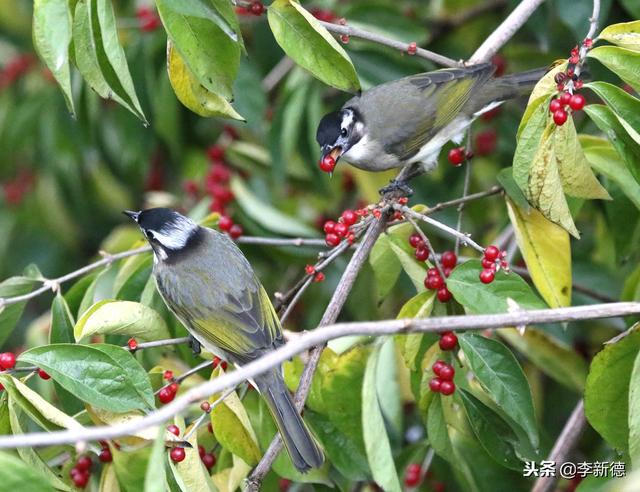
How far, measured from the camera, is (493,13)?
513cm

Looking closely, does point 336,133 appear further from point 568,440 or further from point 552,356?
point 568,440

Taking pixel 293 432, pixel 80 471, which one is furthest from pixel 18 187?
pixel 293 432

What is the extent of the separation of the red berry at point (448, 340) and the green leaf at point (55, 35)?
1343mm

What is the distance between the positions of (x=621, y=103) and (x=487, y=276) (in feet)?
2.03

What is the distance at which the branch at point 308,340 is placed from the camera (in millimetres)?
1837

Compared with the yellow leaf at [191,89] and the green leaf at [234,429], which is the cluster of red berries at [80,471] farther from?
the yellow leaf at [191,89]

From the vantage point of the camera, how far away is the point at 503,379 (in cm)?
279

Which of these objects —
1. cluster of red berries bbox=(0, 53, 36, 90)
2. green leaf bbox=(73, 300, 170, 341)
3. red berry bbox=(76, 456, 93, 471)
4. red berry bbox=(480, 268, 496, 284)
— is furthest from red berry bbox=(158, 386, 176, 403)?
cluster of red berries bbox=(0, 53, 36, 90)

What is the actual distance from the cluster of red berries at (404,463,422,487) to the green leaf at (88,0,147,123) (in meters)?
1.83

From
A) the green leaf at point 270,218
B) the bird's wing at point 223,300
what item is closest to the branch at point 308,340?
the bird's wing at point 223,300

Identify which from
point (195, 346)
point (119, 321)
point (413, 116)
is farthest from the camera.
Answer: point (413, 116)

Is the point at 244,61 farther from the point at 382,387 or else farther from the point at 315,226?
the point at 382,387

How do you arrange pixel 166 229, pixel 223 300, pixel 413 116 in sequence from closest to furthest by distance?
pixel 223 300, pixel 166 229, pixel 413 116

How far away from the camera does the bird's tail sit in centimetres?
284
